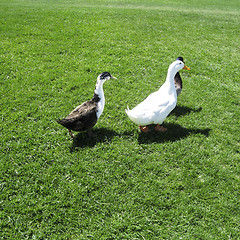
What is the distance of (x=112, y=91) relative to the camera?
684 centimetres

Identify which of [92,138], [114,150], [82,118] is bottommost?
[114,150]

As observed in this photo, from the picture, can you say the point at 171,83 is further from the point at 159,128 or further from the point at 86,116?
the point at 86,116

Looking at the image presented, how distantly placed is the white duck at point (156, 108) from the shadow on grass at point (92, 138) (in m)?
0.75

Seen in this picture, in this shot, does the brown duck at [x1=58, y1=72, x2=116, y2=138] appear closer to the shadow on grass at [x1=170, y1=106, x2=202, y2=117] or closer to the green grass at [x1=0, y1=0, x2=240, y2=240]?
the green grass at [x1=0, y1=0, x2=240, y2=240]

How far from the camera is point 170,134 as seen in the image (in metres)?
5.29

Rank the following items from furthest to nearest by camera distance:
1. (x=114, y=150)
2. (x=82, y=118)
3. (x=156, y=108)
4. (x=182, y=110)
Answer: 1. (x=182, y=110)
2. (x=156, y=108)
3. (x=114, y=150)
4. (x=82, y=118)

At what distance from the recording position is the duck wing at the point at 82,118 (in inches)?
180

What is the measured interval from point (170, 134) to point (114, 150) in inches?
56.5

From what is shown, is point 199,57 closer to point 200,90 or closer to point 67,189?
point 200,90

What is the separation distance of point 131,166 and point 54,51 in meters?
6.34

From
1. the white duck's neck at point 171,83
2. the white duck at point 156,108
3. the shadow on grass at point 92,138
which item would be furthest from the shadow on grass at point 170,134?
the white duck's neck at point 171,83

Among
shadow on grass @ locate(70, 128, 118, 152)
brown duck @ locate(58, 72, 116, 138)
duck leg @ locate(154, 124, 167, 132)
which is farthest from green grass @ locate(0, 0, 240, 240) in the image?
brown duck @ locate(58, 72, 116, 138)

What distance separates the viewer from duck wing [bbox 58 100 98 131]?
15.0ft

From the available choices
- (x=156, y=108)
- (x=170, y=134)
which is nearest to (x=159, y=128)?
(x=170, y=134)
